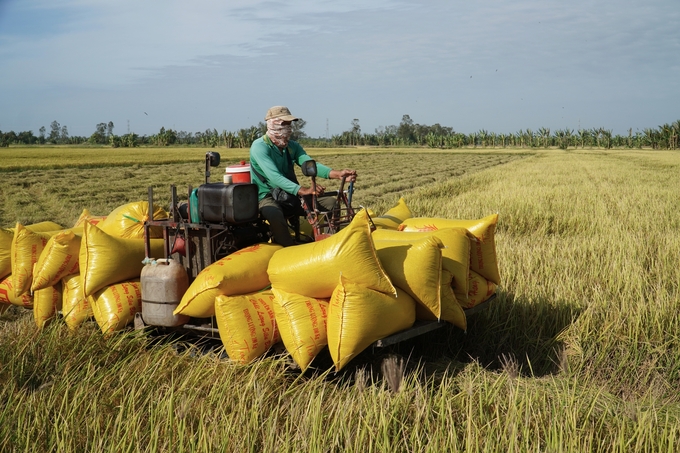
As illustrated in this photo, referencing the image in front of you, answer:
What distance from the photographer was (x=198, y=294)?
3432 mm

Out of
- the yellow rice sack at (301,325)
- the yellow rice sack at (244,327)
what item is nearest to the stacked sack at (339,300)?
the yellow rice sack at (301,325)

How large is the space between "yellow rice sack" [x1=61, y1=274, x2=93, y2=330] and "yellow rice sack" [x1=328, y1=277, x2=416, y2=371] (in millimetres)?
1791

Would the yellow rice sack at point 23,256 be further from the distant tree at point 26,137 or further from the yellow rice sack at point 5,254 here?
the distant tree at point 26,137

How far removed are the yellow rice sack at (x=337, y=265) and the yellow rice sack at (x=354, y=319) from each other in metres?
0.06

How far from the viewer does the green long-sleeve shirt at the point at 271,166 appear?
4.06m

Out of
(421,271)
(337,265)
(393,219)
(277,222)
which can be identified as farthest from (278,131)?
(421,271)

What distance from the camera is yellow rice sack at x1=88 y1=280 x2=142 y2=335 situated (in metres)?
3.74

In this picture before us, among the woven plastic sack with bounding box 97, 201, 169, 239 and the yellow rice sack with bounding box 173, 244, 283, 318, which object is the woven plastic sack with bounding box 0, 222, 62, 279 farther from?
the yellow rice sack with bounding box 173, 244, 283, 318

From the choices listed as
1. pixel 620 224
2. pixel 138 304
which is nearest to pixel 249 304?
pixel 138 304

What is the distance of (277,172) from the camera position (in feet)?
13.5

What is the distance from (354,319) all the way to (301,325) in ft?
1.00

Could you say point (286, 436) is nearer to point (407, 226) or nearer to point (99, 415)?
point (99, 415)

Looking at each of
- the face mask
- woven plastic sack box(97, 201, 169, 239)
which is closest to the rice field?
woven plastic sack box(97, 201, 169, 239)

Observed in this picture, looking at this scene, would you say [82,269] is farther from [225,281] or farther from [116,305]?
[225,281]
